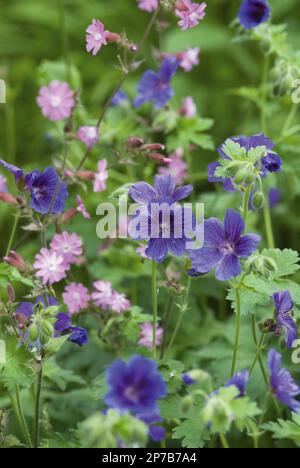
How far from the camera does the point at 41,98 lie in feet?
7.31

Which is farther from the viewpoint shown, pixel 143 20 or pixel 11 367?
pixel 143 20

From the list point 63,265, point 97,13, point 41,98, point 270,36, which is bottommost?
point 63,265

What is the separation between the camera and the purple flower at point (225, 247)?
5.11 ft

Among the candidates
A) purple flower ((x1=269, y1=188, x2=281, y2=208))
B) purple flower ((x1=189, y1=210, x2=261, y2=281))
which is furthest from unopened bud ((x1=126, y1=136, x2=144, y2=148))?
purple flower ((x1=269, y1=188, x2=281, y2=208))

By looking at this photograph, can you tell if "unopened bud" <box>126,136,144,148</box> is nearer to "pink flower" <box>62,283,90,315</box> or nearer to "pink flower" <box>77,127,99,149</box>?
"pink flower" <box>77,127,99,149</box>

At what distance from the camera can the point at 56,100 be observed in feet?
7.27

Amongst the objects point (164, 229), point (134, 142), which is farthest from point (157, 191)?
point (134, 142)

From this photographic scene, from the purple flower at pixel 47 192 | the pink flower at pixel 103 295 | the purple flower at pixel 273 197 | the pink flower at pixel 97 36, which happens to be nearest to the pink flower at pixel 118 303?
the pink flower at pixel 103 295

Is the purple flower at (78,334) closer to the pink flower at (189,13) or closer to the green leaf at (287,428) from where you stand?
the green leaf at (287,428)

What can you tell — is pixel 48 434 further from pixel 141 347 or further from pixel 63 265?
pixel 63 265

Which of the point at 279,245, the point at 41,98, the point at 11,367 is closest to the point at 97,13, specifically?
the point at 279,245

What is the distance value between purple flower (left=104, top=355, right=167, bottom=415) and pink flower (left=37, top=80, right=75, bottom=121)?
98 centimetres
